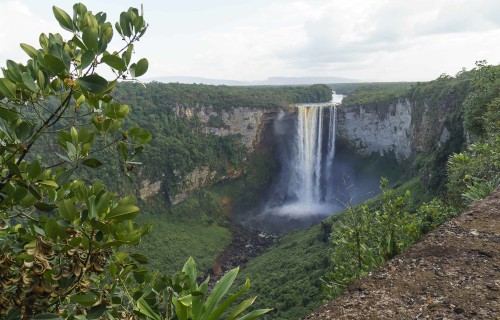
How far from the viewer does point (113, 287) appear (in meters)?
2.53

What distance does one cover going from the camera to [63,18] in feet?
7.35

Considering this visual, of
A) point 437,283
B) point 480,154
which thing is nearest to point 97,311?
point 437,283

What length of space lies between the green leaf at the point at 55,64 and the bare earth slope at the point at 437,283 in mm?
3450

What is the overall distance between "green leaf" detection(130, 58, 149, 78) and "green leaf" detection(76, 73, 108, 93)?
454 mm

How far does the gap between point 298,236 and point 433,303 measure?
112 feet

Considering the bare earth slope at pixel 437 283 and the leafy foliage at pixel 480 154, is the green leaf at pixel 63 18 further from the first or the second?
the leafy foliage at pixel 480 154

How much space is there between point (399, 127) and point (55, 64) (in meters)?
43.5

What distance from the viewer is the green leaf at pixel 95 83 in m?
2.02

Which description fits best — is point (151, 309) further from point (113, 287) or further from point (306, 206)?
point (306, 206)

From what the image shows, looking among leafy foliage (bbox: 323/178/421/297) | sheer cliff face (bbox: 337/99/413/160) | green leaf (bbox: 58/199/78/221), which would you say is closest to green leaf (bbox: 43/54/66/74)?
green leaf (bbox: 58/199/78/221)

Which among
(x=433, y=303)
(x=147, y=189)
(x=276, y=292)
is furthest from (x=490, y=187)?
(x=147, y=189)

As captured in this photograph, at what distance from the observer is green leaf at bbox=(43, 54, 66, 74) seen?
195 cm

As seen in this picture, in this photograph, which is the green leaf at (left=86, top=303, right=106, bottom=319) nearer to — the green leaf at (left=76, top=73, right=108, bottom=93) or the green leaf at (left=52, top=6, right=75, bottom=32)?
the green leaf at (left=76, top=73, right=108, bottom=93)

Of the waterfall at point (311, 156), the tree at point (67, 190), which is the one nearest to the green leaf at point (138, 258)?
the tree at point (67, 190)
